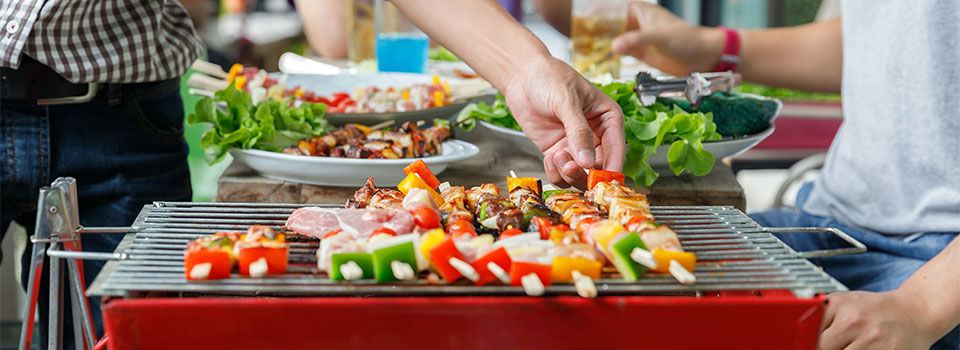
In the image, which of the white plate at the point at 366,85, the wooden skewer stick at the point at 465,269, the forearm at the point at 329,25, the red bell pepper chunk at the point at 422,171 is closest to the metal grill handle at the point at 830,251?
the wooden skewer stick at the point at 465,269

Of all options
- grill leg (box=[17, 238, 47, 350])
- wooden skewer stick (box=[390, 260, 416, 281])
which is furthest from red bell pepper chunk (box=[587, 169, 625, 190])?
grill leg (box=[17, 238, 47, 350])

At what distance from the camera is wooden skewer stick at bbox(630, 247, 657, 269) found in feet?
3.44

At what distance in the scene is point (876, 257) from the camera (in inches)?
83.8

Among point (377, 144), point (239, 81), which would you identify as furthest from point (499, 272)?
point (239, 81)

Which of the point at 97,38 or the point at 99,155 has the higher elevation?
the point at 97,38

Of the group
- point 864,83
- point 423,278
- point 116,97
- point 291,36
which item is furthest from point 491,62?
point 291,36

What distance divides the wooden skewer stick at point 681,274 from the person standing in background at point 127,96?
1.55ft

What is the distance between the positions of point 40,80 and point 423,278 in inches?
49.8

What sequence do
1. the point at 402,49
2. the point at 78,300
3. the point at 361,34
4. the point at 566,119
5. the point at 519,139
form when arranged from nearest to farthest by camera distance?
1. the point at 78,300
2. the point at 566,119
3. the point at 519,139
4. the point at 402,49
5. the point at 361,34

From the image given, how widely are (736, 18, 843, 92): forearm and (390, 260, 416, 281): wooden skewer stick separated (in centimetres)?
234

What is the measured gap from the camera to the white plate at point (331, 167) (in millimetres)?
1737

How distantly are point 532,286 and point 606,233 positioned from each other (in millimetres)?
176

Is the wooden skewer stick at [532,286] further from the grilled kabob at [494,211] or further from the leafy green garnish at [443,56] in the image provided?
the leafy green garnish at [443,56]

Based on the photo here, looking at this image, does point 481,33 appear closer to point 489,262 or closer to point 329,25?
point 489,262
